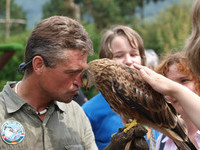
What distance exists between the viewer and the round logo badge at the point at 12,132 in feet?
7.63

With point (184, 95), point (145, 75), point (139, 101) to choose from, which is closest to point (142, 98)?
point (139, 101)

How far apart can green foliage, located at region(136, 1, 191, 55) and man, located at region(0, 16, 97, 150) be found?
17795mm

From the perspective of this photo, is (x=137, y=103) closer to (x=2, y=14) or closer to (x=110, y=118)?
(x=110, y=118)

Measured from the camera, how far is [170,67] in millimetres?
3900

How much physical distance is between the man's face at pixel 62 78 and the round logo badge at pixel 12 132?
18.0 inches

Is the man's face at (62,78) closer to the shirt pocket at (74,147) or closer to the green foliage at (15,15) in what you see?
the shirt pocket at (74,147)

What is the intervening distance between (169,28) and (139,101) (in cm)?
2196

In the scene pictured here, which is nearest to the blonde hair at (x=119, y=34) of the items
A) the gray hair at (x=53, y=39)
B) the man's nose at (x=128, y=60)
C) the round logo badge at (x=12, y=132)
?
the man's nose at (x=128, y=60)

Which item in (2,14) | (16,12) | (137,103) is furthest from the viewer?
(16,12)

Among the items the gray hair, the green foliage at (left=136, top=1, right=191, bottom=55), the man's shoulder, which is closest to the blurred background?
the green foliage at (left=136, top=1, right=191, bottom=55)

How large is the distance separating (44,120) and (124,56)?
67.1 inches

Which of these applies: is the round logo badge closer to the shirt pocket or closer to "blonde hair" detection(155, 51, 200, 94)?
the shirt pocket

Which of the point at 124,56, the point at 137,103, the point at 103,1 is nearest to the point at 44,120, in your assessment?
the point at 137,103

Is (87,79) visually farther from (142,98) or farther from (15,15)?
(15,15)
